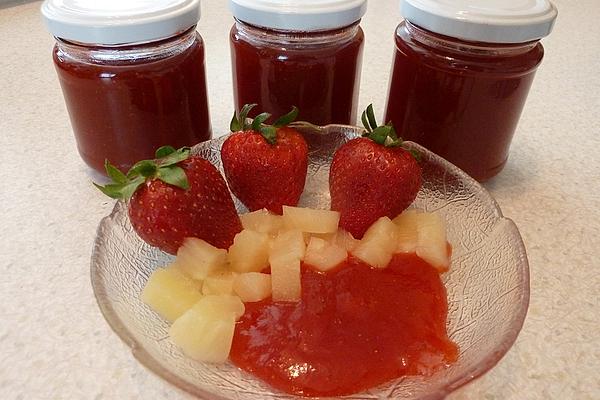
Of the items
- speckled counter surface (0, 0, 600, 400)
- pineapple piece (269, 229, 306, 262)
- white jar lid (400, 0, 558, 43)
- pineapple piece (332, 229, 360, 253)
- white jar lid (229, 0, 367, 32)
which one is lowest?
speckled counter surface (0, 0, 600, 400)

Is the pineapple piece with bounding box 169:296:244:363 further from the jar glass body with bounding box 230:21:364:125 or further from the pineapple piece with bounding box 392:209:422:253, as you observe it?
the jar glass body with bounding box 230:21:364:125

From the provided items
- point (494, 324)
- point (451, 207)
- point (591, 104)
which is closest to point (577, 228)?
point (451, 207)

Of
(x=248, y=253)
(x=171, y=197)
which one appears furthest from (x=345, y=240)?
(x=171, y=197)

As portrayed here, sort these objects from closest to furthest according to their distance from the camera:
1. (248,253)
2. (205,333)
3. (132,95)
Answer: (205,333), (248,253), (132,95)

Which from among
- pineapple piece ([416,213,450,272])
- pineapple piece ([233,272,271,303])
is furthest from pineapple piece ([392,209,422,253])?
pineapple piece ([233,272,271,303])

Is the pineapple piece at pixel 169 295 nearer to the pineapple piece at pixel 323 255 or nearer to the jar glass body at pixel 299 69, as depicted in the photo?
the pineapple piece at pixel 323 255

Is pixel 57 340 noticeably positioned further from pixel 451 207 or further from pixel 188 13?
pixel 451 207

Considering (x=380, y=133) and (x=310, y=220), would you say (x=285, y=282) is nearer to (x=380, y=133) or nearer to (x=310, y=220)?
(x=310, y=220)
